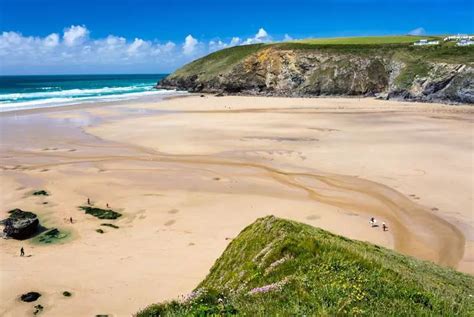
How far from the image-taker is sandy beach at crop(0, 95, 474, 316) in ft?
52.0

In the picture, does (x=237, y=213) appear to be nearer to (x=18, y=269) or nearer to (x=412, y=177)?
(x=18, y=269)

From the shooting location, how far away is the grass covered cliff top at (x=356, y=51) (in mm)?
81000

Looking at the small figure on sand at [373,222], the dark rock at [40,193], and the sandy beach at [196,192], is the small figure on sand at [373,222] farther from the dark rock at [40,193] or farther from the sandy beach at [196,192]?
the dark rock at [40,193]

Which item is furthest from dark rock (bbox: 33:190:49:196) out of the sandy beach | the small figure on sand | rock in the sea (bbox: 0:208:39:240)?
the small figure on sand

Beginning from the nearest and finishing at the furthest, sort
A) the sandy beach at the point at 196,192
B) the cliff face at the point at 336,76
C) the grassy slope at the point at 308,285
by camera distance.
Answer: the grassy slope at the point at 308,285 < the sandy beach at the point at 196,192 < the cliff face at the point at 336,76

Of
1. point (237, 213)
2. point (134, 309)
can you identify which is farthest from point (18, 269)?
point (237, 213)

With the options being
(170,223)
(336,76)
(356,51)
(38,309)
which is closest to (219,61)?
(336,76)

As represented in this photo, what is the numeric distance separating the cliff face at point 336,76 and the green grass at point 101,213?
64.9 meters

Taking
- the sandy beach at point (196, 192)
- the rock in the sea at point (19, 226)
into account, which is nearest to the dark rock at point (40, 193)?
the sandy beach at point (196, 192)

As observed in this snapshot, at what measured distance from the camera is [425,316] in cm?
604

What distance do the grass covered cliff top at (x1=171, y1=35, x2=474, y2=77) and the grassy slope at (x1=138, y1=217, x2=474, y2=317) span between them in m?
76.7

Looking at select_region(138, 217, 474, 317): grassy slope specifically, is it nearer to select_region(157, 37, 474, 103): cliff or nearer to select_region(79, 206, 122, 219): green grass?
select_region(79, 206, 122, 219): green grass

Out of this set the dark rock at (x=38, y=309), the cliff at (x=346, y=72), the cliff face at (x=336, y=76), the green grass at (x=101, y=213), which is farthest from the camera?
the cliff at (x=346, y=72)

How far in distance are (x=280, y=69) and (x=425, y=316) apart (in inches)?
3703
